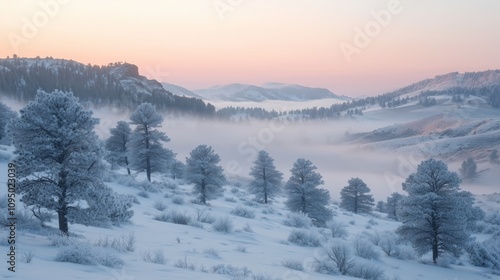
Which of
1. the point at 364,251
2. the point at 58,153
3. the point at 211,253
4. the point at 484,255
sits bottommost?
the point at 484,255

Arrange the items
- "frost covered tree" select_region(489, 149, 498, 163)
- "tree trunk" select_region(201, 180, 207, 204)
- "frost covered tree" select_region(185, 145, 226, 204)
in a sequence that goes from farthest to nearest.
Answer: "frost covered tree" select_region(489, 149, 498, 163), "frost covered tree" select_region(185, 145, 226, 204), "tree trunk" select_region(201, 180, 207, 204)

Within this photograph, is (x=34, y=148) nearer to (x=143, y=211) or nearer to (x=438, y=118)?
(x=143, y=211)

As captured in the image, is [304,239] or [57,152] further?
[304,239]

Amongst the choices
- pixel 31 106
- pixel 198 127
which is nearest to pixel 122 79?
pixel 198 127

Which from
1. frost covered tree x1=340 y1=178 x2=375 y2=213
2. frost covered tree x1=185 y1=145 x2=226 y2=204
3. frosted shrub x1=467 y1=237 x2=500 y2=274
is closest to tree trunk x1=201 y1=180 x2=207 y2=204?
frost covered tree x1=185 y1=145 x2=226 y2=204

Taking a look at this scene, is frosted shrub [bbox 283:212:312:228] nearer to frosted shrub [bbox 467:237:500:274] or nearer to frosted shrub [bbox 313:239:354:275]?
frosted shrub [bbox 467:237:500:274]

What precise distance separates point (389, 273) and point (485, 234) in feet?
79.9

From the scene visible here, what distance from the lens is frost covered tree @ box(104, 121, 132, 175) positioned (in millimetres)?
42219

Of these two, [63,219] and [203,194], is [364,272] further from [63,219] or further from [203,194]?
[203,194]

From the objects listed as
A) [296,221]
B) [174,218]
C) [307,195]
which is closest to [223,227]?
[174,218]

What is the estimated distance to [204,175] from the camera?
100 feet

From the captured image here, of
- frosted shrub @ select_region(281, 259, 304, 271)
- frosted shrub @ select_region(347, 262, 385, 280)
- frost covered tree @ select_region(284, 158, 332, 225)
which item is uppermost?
frosted shrub @ select_region(281, 259, 304, 271)

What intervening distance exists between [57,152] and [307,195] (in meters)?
24.8

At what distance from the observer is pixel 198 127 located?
136750 millimetres
